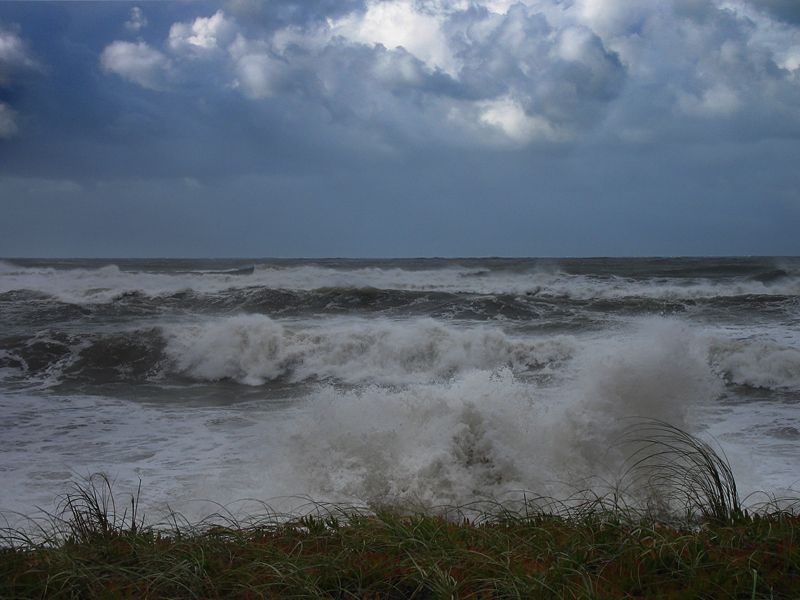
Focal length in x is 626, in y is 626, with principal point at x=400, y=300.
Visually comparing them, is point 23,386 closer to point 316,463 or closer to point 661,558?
point 316,463

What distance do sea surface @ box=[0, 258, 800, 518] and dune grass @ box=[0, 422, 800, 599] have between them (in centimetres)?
121

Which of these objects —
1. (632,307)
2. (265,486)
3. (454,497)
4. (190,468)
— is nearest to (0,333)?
(190,468)

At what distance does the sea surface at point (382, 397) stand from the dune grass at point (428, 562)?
1.21m

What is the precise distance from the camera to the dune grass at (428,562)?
2.63 meters

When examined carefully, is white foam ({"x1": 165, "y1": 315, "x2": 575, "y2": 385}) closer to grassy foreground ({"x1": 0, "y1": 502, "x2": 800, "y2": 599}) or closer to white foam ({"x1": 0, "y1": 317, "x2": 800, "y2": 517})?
white foam ({"x1": 0, "y1": 317, "x2": 800, "y2": 517})

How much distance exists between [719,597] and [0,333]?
1834 cm

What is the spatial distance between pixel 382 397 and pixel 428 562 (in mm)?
4159

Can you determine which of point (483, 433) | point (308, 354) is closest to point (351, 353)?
point (308, 354)

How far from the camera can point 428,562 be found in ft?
9.41

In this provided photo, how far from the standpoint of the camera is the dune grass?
8.62ft

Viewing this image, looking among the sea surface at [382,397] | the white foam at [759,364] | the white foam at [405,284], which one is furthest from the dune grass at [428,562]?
the white foam at [405,284]

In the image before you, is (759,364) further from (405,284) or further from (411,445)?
(405,284)

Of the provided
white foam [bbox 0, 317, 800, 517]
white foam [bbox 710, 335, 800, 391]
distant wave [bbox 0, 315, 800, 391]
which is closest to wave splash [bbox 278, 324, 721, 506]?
white foam [bbox 0, 317, 800, 517]

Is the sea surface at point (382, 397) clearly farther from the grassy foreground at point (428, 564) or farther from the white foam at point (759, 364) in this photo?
the grassy foreground at point (428, 564)
